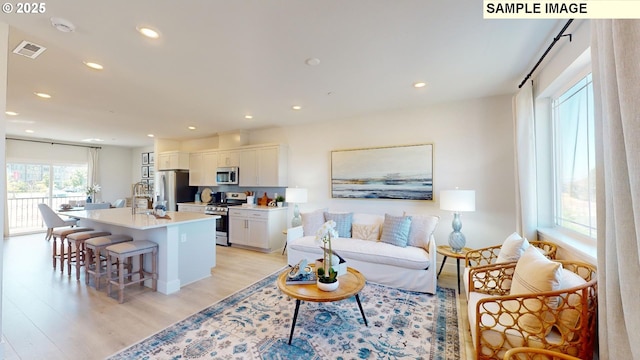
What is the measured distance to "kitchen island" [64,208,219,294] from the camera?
3084mm

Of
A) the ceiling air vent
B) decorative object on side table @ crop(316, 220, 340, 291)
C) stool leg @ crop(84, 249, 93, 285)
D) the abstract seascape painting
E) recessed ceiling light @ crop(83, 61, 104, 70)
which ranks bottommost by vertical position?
stool leg @ crop(84, 249, 93, 285)

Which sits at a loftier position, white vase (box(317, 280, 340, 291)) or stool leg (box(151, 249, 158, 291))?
white vase (box(317, 280, 340, 291))

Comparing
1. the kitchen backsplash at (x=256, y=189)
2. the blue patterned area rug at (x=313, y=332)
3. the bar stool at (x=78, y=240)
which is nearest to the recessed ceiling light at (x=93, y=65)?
the bar stool at (x=78, y=240)

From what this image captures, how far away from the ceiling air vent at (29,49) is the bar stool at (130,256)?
2.09m

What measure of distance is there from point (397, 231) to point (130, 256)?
11.0 ft

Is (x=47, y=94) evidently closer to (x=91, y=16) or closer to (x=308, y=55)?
(x=91, y=16)

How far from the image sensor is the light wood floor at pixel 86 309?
6.85 feet

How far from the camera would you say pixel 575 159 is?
2.42m

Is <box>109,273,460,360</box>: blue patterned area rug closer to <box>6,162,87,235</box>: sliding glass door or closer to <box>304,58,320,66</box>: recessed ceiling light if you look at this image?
<box>304,58,320,66</box>: recessed ceiling light

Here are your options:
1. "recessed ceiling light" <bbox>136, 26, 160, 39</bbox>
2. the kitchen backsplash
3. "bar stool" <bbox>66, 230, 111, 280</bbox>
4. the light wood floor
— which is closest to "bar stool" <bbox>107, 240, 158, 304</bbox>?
the light wood floor

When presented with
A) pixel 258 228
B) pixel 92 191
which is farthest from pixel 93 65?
pixel 92 191

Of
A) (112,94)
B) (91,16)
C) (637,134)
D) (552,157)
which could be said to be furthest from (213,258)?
(552,157)

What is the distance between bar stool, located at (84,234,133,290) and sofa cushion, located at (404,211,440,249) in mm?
3889

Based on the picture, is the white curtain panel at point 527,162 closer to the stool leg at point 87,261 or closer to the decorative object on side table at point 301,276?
the decorative object on side table at point 301,276
